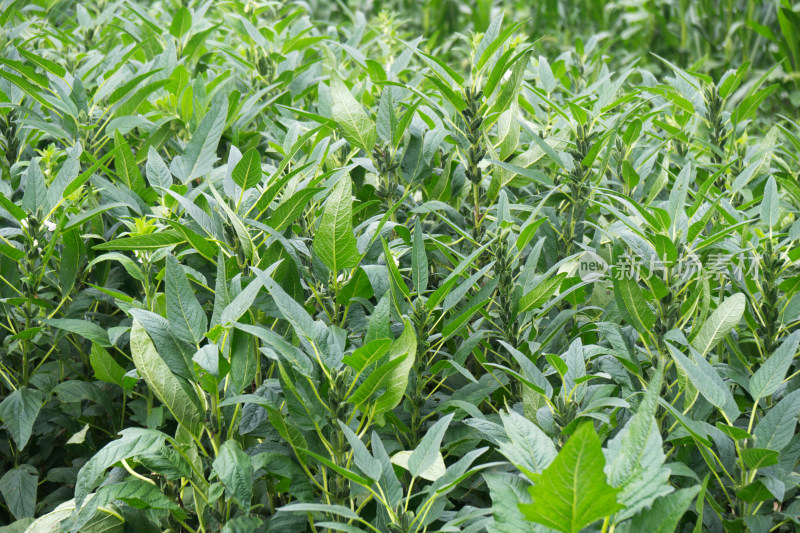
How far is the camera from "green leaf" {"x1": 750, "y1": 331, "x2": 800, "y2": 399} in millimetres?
1221

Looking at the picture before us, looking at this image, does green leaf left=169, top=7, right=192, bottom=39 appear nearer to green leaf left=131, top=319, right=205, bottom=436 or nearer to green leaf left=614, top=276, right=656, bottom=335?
green leaf left=131, top=319, right=205, bottom=436

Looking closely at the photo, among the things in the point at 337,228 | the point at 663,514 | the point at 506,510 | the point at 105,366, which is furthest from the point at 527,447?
the point at 105,366

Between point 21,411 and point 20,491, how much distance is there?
0.59 feet

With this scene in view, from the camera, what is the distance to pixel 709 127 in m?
2.16

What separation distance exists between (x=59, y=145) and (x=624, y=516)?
1891mm

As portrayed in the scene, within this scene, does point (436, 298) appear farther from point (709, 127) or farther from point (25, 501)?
point (709, 127)

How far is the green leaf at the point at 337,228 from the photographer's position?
4.41ft

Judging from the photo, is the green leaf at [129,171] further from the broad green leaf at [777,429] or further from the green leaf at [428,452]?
the broad green leaf at [777,429]

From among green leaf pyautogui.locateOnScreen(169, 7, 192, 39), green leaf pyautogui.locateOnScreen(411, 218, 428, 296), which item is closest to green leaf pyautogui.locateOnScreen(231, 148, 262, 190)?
green leaf pyautogui.locateOnScreen(411, 218, 428, 296)

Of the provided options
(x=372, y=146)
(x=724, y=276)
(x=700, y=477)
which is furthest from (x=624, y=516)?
(x=372, y=146)

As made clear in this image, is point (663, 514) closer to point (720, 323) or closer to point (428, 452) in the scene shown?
point (428, 452)

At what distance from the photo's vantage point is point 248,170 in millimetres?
1505

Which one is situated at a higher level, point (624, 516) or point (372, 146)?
point (372, 146)

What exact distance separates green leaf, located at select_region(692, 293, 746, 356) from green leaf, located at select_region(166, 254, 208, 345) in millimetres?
874
